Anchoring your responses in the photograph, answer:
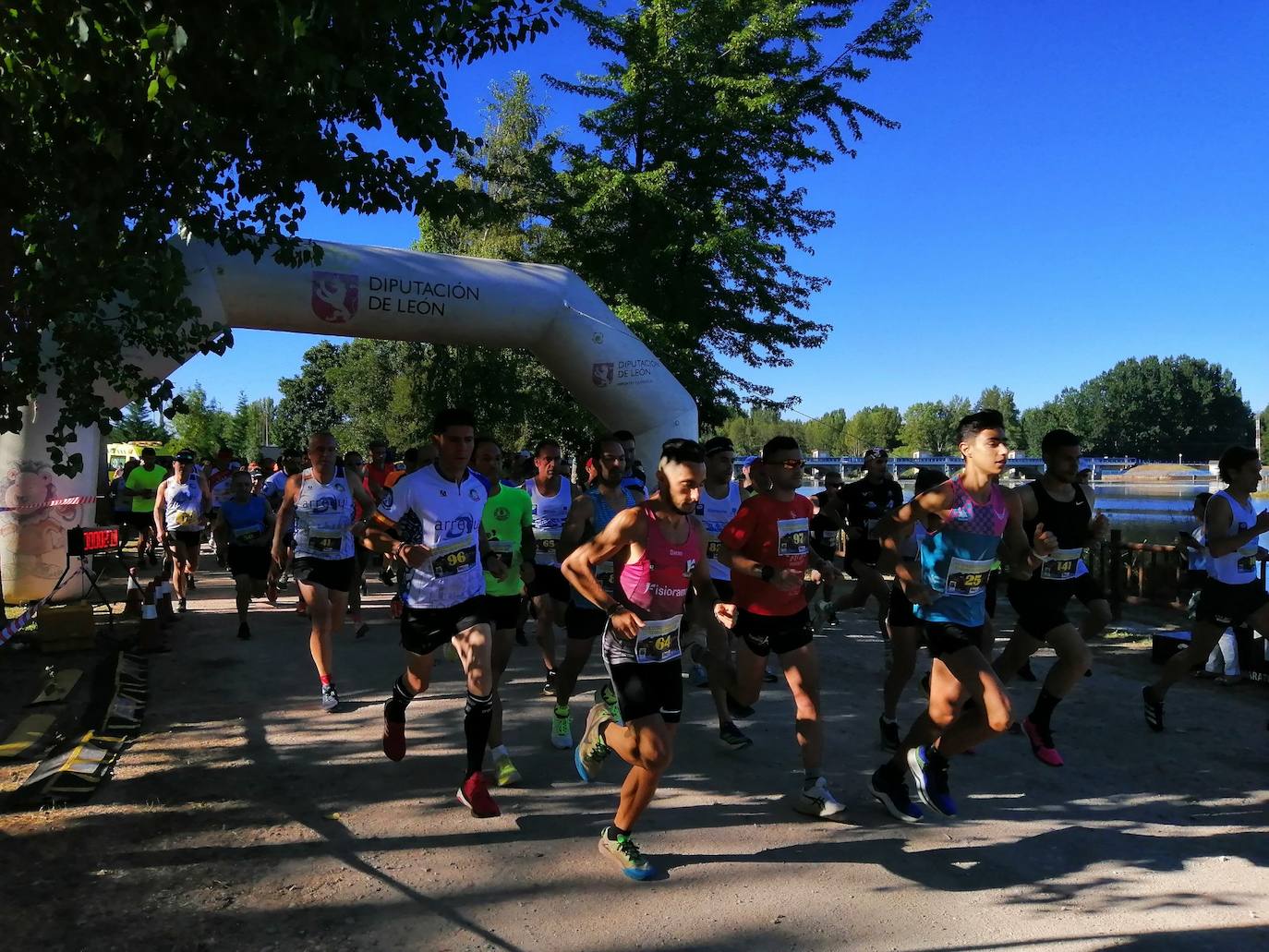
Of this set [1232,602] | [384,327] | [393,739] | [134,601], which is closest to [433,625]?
[393,739]

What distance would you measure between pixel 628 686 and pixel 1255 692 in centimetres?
602

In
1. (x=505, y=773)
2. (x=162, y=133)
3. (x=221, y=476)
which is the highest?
(x=162, y=133)

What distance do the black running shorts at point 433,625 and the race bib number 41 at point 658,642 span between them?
117cm

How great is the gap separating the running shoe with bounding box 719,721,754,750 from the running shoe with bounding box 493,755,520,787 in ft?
4.47

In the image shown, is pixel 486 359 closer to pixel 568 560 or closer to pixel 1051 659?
pixel 1051 659

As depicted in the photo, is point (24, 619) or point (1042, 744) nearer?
point (1042, 744)

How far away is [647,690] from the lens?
362 cm

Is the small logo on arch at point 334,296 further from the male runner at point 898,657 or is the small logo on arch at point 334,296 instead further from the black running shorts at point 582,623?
the male runner at point 898,657

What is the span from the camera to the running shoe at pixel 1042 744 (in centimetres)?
500

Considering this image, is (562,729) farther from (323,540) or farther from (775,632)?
(323,540)

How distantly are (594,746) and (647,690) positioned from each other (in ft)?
2.32

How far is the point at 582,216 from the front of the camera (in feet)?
51.6

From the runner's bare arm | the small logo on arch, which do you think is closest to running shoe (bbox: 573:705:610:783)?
the runner's bare arm

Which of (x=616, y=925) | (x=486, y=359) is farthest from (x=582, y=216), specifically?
(x=616, y=925)
